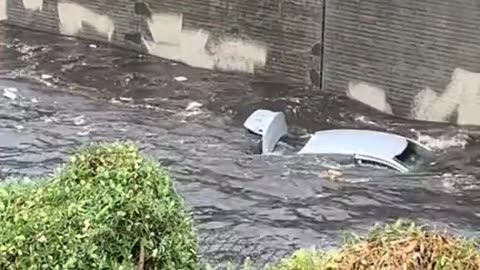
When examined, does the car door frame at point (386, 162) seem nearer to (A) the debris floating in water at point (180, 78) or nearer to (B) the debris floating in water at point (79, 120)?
(B) the debris floating in water at point (79, 120)

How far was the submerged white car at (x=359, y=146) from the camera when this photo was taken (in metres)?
11.7

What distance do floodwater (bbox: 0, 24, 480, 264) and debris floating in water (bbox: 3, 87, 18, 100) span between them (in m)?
0.02

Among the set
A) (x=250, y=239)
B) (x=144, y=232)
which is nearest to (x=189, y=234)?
(x=144, y=232)

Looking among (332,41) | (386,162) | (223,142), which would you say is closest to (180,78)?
(332,41)

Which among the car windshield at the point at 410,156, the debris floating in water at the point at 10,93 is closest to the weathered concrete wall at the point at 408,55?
the car windshield at the point at 410,156

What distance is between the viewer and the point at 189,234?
5.05 meters

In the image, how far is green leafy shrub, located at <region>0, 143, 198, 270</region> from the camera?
14.6 ft

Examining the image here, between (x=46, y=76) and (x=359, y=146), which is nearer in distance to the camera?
(x=359, y=146)

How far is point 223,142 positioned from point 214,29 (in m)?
4.32

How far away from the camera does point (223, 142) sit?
530 inches

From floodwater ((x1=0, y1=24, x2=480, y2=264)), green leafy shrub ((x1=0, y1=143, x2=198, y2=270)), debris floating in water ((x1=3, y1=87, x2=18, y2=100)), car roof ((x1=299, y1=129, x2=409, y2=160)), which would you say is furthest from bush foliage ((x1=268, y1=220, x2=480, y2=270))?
debris floating in water ((x1=3, y1=87, x2=18, y2=100))

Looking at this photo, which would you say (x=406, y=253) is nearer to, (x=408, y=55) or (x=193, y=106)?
(x=193, y=106)

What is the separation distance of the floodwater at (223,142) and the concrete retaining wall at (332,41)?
29 centimetres

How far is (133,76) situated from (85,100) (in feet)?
5.39
